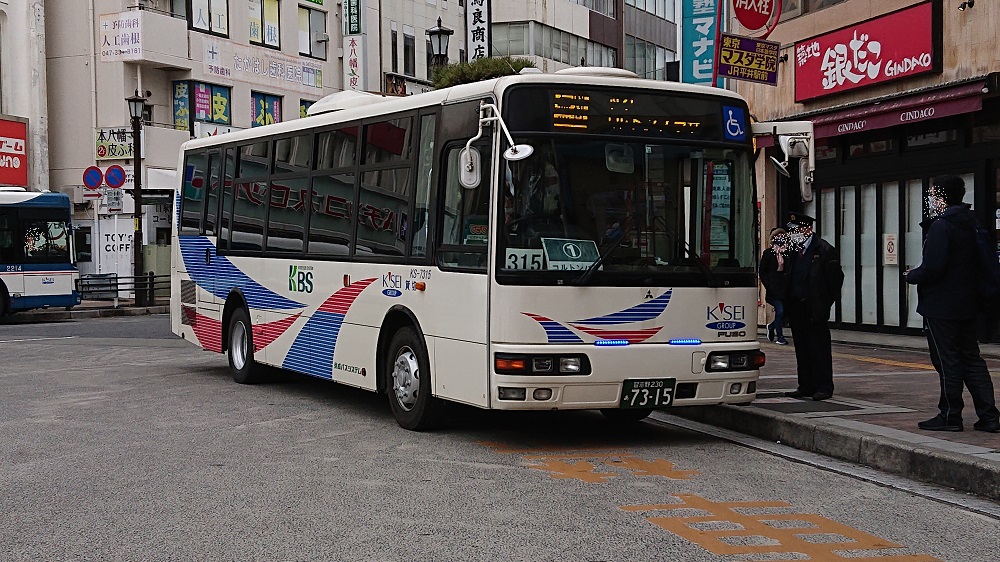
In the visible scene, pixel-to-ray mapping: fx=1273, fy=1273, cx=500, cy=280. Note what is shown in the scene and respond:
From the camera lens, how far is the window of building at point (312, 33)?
4794 cm

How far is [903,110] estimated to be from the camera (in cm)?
1769

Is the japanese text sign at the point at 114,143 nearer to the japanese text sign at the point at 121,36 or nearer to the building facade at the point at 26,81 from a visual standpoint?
the building facade at the point at 26,81

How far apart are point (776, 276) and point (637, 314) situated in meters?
7.83

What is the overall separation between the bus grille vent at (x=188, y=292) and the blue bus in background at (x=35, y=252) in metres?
14.9

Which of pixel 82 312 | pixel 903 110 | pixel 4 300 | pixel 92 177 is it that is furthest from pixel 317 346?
pixel 92 177

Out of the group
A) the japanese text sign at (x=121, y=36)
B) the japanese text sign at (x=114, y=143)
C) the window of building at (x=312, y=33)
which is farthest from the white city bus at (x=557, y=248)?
the window of building at (x=312, y=33)

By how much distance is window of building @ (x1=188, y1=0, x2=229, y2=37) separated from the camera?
139ft

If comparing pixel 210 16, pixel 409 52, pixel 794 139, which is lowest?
pixel 794 139

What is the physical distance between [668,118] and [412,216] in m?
2.28

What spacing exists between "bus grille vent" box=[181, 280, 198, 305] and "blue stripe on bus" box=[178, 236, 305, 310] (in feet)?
0.37

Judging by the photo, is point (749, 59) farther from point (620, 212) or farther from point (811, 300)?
point (620, 212)

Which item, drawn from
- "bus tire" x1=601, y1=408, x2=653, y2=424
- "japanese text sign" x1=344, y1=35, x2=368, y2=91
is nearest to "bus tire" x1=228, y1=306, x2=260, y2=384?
"bus tire" x1=601, y1=408, x2=653, y2=424

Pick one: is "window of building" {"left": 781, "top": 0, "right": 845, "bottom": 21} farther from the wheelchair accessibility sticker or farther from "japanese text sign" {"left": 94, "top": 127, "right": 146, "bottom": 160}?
"japanese text sign" {"left": 94, "top": 127, "right": 146, "bottom": 160}

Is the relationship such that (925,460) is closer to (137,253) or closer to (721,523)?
(721,523)
